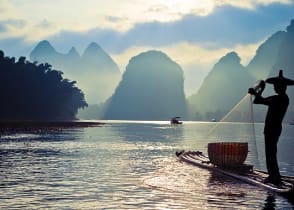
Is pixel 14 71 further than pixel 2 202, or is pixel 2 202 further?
pixel 14 71

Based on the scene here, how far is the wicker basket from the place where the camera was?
20250 mm

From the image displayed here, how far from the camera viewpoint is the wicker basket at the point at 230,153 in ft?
66.4

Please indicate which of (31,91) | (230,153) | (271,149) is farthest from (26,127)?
(271,149)

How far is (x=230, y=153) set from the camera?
66.7ft

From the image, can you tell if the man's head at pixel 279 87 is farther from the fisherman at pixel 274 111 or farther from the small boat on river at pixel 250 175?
the small boat on river at pixel 250 175

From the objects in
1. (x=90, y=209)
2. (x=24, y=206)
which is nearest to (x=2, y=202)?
(x=24, y=206)

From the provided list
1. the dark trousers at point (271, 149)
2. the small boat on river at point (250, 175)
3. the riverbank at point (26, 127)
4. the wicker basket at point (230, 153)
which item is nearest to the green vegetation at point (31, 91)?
the riverbank at point (26, 127)

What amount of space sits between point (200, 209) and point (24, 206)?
14.8 feet

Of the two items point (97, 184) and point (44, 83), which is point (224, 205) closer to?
point (97, 184)

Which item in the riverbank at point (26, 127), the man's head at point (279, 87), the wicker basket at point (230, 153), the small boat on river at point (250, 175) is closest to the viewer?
the small boat on river at point (250, 175)

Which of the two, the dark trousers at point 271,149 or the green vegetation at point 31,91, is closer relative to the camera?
the dark trousers at point 271,149

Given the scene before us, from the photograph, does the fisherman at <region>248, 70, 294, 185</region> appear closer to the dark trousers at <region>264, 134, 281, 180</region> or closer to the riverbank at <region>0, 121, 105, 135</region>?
the dark trousers at <region>264, 134, 281, 180</region>

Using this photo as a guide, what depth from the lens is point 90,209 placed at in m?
12.8

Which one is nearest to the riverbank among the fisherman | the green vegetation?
the green vegetation
